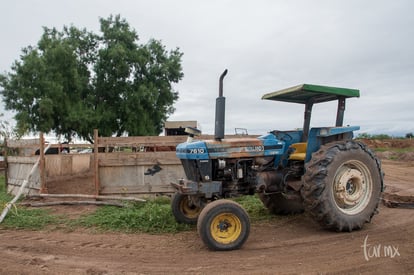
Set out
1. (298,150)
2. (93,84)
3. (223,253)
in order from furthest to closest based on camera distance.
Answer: (93,84) → (298,150) → (223,253)

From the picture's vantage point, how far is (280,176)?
6.49 m

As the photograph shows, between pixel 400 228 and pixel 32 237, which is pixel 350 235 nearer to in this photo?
pixel 400 228

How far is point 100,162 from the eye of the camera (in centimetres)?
934

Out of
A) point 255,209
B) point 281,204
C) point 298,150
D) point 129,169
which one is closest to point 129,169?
point 129,169

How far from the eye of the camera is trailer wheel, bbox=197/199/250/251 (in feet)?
16.8

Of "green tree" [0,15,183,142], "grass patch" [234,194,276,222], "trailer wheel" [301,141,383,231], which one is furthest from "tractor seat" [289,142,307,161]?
"green tree" [0,15,183,142]

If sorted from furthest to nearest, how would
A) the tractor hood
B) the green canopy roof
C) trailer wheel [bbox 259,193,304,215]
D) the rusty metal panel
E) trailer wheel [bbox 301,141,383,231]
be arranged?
the rusty metal panel → trailer wheel [bbox 259,193,304,215] → the green canopy roof → the tractor hood → trailer wheel [bbox 301,141,383,231]

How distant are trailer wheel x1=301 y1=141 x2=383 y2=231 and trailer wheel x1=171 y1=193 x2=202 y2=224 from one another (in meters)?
2.04

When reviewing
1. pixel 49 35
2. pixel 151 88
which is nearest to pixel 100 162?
pixel 151 88

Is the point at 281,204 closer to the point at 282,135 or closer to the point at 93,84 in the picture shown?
the point at 282,135

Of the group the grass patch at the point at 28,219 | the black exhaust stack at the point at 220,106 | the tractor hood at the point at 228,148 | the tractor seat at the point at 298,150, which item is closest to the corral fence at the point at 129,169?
the grass patch at the point at 28,219

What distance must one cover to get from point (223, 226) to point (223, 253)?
0.40 meters

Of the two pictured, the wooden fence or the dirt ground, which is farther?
the wooden fence

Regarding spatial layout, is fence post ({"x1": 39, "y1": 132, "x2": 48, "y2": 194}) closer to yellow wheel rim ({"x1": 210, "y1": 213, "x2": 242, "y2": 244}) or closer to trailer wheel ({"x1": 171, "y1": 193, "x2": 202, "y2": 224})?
trailer wheel ({"x1": 171, "y1": 193, "x2": 202, "y2": 224})
